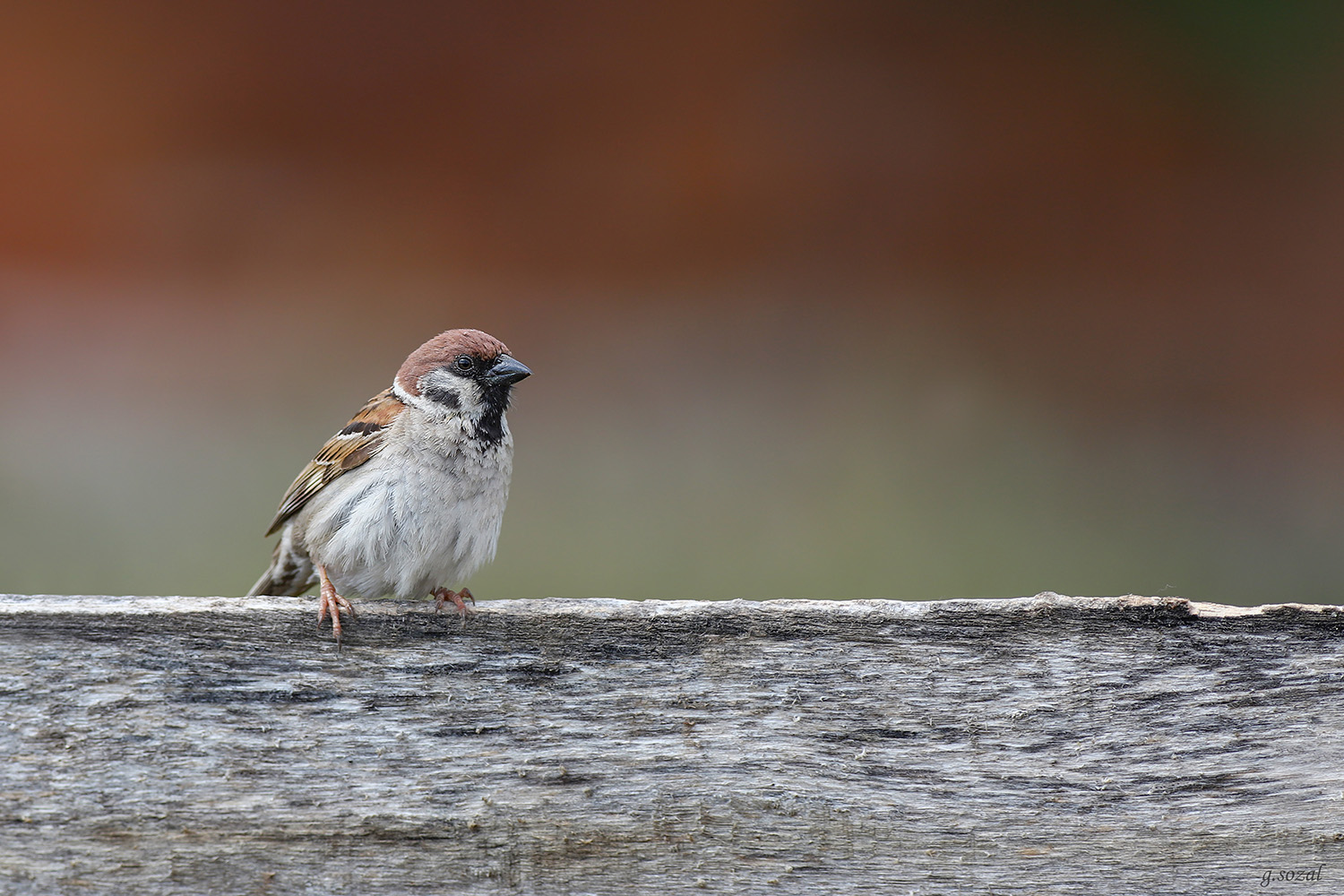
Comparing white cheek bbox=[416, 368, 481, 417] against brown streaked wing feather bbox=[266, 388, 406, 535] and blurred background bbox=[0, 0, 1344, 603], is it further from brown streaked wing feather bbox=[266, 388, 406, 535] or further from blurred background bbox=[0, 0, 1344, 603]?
blurred background bbox=[0, 0, 1344, 603]

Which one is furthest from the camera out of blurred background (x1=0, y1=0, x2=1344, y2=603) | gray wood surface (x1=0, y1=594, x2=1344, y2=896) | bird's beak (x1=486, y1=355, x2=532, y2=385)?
blurred background (x1=0, y1=0, x2=1344, y2=603)

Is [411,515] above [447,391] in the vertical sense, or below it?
below

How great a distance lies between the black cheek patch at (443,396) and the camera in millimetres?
2879

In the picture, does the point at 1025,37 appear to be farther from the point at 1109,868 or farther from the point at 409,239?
the point at 1109,868

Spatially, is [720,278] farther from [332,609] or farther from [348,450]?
[332,609]

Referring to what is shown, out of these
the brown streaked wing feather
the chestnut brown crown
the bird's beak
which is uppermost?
the chestnut brown crown

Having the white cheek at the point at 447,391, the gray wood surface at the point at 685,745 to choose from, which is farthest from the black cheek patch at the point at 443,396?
the gray wood surface at the point at 685,745

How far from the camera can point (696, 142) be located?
15.6 feet

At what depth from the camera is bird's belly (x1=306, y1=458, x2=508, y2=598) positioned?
273 centimetres

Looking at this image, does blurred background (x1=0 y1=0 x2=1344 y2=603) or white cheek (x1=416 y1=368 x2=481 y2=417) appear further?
blurred background (x1=0 y1=0 x2=1344 y2=603)

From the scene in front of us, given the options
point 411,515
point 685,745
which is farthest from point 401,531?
point 685,745

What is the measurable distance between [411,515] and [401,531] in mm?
46

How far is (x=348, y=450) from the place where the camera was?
2.88m

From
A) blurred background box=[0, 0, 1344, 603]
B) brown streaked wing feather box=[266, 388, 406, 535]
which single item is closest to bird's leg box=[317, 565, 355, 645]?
brown streaked wing feather box=[266, 388, 406, 535]
